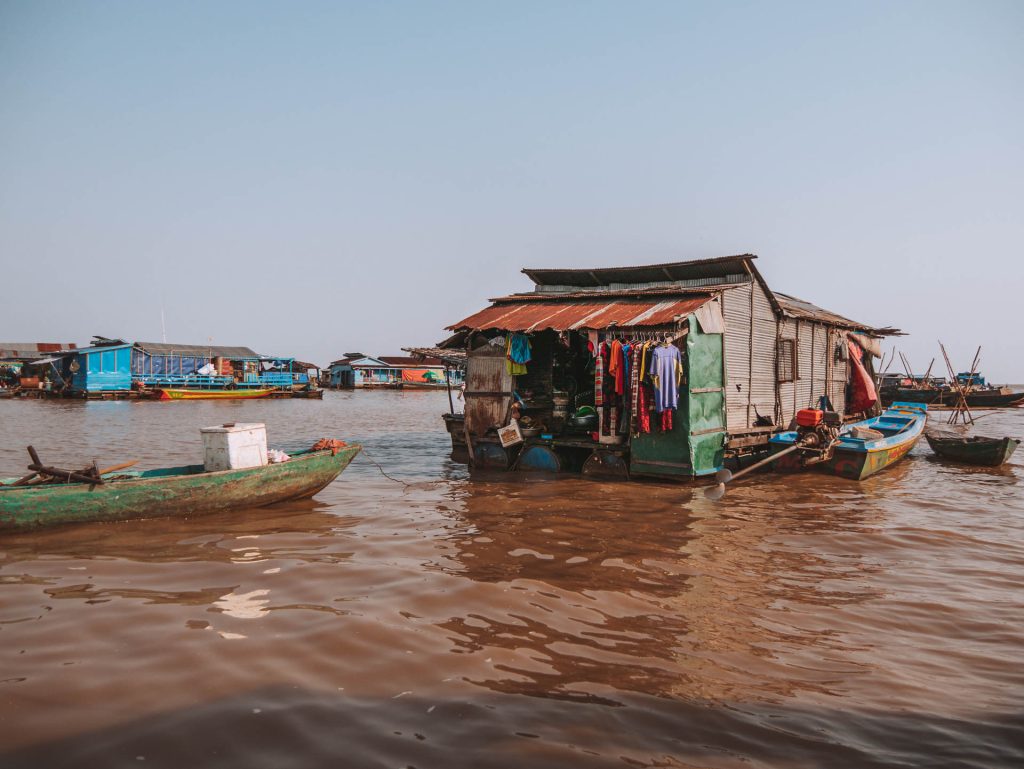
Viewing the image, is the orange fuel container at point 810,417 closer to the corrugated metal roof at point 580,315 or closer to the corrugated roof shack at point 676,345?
the corrugated roof shack at point 676,345

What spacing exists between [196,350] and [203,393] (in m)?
6.91

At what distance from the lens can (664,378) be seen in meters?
11.6

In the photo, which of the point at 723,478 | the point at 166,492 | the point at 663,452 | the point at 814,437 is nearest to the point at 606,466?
the point at 663,452

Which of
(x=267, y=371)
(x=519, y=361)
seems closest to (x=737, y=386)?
(x=519, y=361)

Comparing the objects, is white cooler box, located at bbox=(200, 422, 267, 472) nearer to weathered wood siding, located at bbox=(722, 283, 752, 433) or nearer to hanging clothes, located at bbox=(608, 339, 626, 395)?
hanging clothes, located at bbox=(608, 339, 626, 395)

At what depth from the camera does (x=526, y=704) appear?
3998mm

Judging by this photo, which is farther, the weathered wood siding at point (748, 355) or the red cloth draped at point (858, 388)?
the red cloth draped at point (858, 388)

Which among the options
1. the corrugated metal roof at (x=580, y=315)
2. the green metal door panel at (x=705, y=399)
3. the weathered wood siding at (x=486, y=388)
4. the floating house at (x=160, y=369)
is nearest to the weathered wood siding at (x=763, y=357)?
the green metal door panel at (x=705, y=399)

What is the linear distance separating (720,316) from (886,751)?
34.4 feet

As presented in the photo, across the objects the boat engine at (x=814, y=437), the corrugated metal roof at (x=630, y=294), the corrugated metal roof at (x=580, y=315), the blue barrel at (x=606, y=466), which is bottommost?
the blue barrel at (x=606, y=466)

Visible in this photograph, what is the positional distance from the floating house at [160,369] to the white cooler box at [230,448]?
132 feet

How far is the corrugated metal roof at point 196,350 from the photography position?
47.4 meters

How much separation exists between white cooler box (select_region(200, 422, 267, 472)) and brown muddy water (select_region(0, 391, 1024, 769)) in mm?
813

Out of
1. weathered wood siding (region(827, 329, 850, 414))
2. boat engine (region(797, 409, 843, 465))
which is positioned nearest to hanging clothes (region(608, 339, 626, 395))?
boat engine (region(797, 409, 843, 465))
